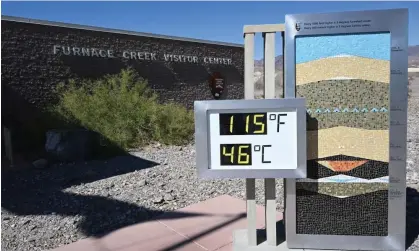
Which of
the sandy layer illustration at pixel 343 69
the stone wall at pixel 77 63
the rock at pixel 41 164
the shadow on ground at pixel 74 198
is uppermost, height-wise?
the stone wall at pixel 77 63

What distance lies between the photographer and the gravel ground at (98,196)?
12.4 ft

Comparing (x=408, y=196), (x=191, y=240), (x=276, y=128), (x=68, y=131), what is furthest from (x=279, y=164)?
(x=68, y=131)

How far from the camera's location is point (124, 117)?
9578 mm

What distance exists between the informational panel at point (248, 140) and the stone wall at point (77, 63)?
8.63m

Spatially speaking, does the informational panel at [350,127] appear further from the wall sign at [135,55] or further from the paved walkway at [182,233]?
the wall sign at [135,55]

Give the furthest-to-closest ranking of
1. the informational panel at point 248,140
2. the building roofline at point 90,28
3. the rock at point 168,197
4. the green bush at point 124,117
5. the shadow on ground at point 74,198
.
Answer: the building roofline at point 90,28 → the green bush at point 124,117 → the rock at point 168,197 → the shadow on ground at point 74,198 → the informational panel at point 248,140

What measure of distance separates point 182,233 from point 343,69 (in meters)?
2.39

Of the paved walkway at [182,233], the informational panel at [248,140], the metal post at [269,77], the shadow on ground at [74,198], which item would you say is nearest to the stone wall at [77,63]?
the shadow on ground at [74,198]

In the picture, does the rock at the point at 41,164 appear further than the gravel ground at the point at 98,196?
Yes

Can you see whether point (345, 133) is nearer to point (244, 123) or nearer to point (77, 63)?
point (244, 123)

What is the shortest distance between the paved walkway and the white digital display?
1.02m

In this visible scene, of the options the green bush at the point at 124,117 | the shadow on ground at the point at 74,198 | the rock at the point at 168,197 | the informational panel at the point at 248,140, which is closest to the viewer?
the informational panel at the point at 248,140

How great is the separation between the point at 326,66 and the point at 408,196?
2.90 metres

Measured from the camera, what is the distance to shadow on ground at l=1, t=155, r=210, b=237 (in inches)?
162
